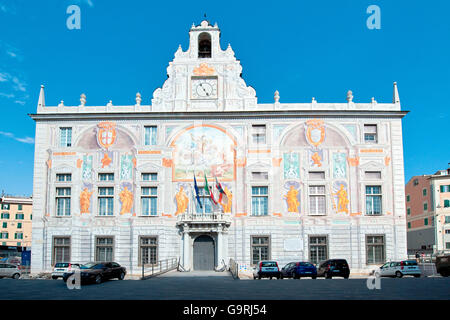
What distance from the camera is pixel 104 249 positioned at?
4297 centimetres

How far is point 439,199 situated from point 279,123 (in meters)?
40.9

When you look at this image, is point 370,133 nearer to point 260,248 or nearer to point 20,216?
point 260,248

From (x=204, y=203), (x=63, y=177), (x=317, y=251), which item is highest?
(x=63, y=177)

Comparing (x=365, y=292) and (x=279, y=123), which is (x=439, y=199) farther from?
(x=365, y=292)

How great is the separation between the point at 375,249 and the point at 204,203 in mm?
14620

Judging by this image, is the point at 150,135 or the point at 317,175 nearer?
the point at 317,175

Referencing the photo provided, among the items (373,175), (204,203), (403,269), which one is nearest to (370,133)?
(373,175)

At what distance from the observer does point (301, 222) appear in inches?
1671

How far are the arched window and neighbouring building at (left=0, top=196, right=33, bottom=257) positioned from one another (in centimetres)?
5992

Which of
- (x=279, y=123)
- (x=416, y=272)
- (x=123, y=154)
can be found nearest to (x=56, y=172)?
(x=123, y=154)

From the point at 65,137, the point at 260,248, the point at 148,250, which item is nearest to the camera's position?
the point at 260,248

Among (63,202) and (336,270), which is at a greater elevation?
(63,202)

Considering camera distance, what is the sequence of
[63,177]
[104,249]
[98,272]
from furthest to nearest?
[63,177], [104,249], [98,272]

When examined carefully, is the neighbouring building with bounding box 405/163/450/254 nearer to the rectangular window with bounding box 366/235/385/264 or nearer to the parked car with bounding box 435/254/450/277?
the rectangular window with bounding box 366/235/385/264
